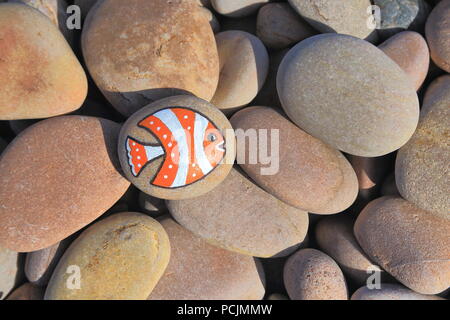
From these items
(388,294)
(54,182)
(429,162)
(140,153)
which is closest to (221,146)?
(140,153)

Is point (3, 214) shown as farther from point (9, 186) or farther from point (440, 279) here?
point (440, 279)

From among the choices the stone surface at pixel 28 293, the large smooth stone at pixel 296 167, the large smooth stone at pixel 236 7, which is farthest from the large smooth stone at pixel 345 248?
the stone surface at pixel 28 293

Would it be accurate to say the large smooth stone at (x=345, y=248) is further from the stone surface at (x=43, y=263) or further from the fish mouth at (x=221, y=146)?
the stone surface at (x=43, y=263)

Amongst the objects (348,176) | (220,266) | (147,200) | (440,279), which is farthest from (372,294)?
(147,200)

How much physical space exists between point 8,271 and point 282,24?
76.5 inches

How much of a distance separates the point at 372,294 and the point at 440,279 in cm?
32

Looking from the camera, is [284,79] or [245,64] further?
[245,64]

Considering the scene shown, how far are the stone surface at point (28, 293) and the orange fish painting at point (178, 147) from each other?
0.88 metres

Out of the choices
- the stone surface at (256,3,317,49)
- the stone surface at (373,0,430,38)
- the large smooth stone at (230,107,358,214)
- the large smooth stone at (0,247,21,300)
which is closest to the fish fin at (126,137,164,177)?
the large smooth stone at (230,107,358,214)

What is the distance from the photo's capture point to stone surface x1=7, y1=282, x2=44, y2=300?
69.5 inches

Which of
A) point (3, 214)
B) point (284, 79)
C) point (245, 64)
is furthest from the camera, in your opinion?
point (245, 64)

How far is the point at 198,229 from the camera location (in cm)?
177

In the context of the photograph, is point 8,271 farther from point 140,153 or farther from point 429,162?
point 429,162

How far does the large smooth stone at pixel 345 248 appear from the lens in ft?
5.99
